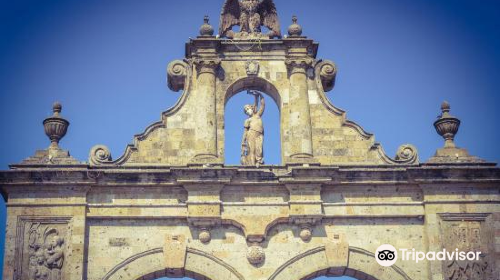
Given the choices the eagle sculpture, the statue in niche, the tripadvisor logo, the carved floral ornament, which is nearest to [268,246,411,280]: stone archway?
the tripadvisor logo

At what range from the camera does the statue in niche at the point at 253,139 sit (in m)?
24.0

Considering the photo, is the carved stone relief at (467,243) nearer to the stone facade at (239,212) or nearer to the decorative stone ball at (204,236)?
the stone facade at (239,212)

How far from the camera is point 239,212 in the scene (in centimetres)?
2316

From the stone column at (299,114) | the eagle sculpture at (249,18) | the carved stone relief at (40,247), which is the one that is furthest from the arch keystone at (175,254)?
the eagle sculpture at (249,18)

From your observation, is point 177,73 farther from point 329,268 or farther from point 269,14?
point 329,268

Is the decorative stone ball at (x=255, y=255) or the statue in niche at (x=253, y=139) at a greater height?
the statue in niche at (x=253, y=139)

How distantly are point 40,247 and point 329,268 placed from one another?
247 inches

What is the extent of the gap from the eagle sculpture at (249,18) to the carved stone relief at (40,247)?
6.25 metres

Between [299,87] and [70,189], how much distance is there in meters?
5.75

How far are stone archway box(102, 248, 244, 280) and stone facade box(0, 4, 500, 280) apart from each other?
0.02 m

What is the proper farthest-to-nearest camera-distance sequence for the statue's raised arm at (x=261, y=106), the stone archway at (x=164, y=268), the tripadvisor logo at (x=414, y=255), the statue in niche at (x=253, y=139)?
the statue's raised arm at (x=261, y=106), the statue in niche at (x=253, y=139), the tripadvisor logo at (x=414, y=255), the stone archway at (x=164, y=268)

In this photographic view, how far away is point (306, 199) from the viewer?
2319cm

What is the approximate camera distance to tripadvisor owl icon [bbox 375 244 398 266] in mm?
22984

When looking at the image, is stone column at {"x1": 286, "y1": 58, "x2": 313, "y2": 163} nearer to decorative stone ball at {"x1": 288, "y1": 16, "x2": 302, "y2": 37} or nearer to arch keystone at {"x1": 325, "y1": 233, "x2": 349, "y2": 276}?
decorative stone ball at {"x1": 288, "y1": 16, "x2": 302, "y2": 37}
